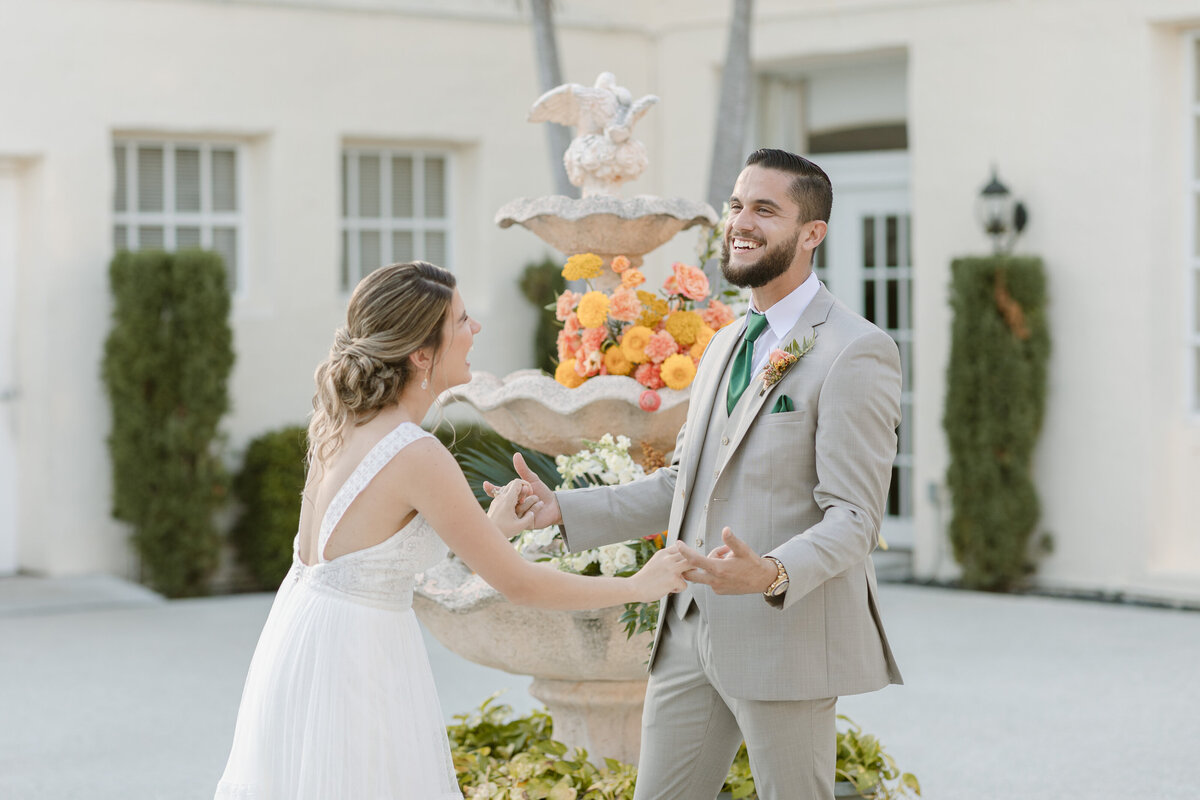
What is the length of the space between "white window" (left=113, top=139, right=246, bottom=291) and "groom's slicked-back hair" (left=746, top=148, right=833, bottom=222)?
6.86 metres

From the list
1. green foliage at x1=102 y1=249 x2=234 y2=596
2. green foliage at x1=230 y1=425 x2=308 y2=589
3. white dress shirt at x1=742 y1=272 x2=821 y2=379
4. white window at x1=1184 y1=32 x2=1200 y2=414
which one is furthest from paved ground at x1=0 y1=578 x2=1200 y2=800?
white dress shirt at x1=742 y1=272 x2=821 y2=379

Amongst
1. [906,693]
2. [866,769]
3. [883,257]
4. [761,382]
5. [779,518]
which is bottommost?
[906,693]

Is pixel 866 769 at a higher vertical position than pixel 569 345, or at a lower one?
lower

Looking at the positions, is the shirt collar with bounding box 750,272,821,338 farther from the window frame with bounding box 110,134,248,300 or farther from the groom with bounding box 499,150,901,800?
the window frame with bounding box 110,134,248,300

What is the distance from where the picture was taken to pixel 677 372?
4.34m

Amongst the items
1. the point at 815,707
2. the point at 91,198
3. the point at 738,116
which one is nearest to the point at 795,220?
the point at 815,707

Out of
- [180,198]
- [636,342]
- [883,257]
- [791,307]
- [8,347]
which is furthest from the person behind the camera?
[883,257]

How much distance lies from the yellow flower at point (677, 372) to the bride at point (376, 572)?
4.46 feet

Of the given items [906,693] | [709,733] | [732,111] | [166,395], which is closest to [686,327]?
[709,733]

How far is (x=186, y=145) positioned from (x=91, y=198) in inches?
30.5

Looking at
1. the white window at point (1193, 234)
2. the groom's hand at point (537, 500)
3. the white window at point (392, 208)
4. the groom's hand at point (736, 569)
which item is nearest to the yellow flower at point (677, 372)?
the groom's hand at point (537, 500)

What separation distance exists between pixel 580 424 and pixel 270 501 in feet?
17.2

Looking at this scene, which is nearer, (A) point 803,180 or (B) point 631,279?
(A) point 803,180

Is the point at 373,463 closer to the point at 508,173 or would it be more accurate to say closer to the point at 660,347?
the point at 660,347
